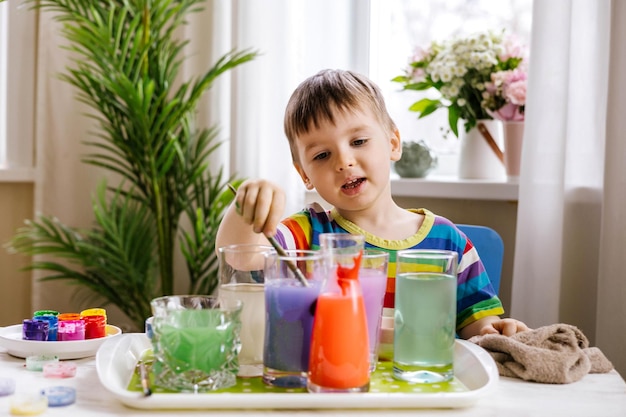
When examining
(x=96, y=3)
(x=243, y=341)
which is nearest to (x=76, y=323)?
(x=243, y=341)

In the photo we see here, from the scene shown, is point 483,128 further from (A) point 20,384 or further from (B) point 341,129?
(A) point 20,384

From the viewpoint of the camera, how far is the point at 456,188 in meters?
2.57

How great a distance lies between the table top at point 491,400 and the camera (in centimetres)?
91

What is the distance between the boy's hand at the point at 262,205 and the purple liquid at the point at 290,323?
14 centimetres

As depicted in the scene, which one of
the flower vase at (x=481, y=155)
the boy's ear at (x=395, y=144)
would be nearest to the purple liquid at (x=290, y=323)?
the boy's ear at (x=395, y=144)

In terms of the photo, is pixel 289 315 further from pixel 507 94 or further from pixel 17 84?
pixel 17 84

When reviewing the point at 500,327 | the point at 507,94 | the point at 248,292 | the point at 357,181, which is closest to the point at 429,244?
the point at 357,181

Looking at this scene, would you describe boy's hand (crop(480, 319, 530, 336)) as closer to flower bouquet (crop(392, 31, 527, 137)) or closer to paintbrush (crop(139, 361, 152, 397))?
paintbrush (crop(139, 361, 152, 397))

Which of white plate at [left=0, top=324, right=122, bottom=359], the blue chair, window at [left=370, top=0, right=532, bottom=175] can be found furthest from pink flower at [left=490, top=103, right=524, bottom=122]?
white plate at [left=0, top=324, right=122, bottom=359]

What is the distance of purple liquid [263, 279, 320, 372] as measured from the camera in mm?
964

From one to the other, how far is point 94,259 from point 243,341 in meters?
1.88

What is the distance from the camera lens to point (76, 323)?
3.91 ft

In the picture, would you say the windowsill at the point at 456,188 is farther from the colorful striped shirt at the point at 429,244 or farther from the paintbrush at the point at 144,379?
the paintbrush at the point at 144,379

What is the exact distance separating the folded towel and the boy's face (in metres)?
0.42
